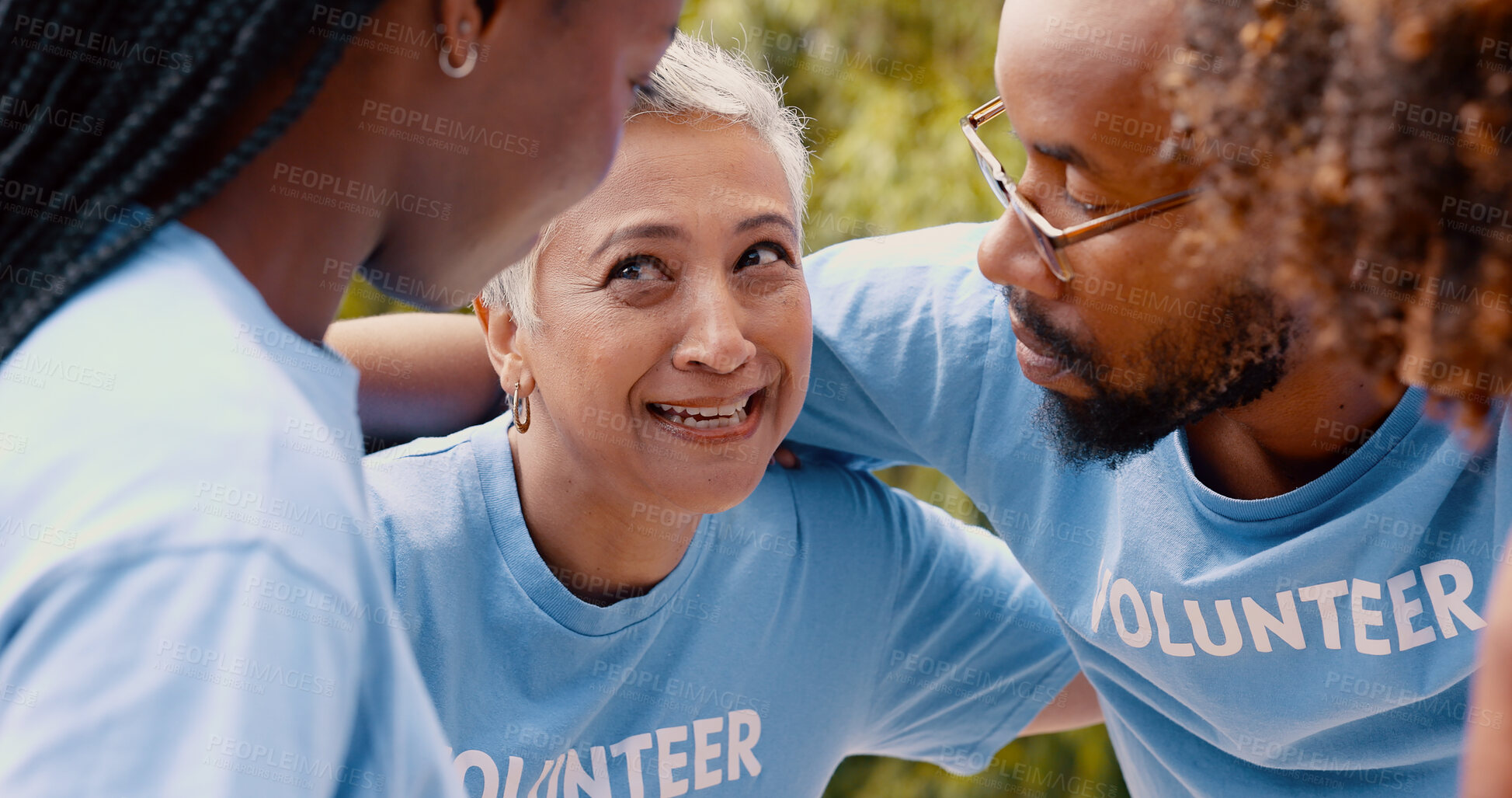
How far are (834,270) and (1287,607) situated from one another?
838 millimetres

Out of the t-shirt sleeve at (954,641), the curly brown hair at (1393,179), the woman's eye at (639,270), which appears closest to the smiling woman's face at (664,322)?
the woman's eye at (639,270)

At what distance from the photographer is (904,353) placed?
1.86m

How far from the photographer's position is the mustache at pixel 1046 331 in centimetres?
153

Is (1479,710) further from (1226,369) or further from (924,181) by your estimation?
(924,181)

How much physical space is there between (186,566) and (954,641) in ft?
4.86

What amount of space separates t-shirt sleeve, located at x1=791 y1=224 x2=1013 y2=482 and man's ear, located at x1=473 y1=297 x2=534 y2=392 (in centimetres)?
47

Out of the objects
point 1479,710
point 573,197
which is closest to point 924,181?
point 573,197

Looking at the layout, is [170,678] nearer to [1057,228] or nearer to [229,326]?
[229,326]

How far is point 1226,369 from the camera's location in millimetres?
1491

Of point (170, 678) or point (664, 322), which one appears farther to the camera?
point (664, 322)

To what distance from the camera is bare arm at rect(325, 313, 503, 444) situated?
Answer: 187 centimetres

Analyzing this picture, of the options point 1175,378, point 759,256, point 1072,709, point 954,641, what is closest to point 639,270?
point 759,256

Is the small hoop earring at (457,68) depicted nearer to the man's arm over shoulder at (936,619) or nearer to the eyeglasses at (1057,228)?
the eyeglasses at (1057,228)

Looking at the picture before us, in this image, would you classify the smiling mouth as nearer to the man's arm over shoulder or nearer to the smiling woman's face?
the smiling woman's face
